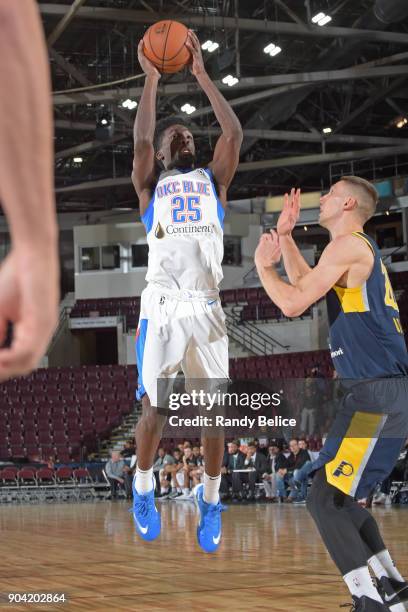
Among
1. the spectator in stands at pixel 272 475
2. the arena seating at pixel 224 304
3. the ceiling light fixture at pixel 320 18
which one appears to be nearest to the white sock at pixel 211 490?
the spectator in stands at pixel 272 475

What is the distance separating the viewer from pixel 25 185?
0.79 m

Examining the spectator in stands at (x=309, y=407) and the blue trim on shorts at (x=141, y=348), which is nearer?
the blue trim on shorts at (x=141, y=348)

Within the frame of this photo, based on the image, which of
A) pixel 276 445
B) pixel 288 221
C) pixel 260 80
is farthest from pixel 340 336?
pixel 260 80

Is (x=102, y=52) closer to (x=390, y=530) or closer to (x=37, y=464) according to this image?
(x=37, y=464)

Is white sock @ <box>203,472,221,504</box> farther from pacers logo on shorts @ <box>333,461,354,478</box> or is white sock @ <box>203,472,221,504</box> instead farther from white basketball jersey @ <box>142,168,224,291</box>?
pacers logo on shorts @ <box>333,461,354,478</box>

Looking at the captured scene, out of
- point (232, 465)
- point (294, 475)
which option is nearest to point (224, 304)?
point (232, 465)

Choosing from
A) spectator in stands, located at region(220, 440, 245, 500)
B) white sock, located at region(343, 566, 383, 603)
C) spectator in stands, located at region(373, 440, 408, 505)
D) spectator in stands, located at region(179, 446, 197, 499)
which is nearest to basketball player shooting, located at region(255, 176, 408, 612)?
white sock, located at region(343, 566, 383, 603)

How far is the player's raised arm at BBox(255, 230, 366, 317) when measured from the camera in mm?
3957

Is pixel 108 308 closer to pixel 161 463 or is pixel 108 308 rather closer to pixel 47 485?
pixel 47 485

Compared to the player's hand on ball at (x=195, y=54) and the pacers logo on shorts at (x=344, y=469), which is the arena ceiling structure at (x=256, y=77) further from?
the pacers logo on shorts at (x=344, y=469)

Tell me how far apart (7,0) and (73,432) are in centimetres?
2397

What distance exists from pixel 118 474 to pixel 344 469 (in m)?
16.6

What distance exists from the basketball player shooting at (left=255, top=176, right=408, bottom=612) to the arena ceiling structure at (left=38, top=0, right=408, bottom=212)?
51.5ft

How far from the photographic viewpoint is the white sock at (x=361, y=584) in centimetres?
397
